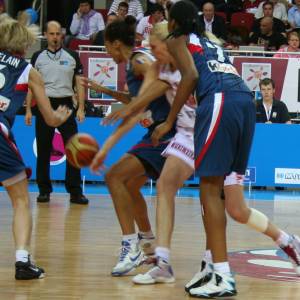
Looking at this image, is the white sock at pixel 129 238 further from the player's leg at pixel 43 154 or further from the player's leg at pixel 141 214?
the player's leg at pixel 43 154

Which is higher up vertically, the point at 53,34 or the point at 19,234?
the point at 53,34

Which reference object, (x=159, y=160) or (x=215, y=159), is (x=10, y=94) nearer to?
(x=159, y=160)

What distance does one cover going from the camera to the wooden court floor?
613 cm

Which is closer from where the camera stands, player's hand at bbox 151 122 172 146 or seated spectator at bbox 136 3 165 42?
player's hand at bbox 151 122 172 146

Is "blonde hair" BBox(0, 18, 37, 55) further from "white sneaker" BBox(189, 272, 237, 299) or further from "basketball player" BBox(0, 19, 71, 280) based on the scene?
"white sneaker" BBox(189, 272, 237, 299)

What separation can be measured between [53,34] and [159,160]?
16.2ft

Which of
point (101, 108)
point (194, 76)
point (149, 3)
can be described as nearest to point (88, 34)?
point (149, 3)

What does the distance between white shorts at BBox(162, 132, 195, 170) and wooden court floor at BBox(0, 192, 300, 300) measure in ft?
2.85

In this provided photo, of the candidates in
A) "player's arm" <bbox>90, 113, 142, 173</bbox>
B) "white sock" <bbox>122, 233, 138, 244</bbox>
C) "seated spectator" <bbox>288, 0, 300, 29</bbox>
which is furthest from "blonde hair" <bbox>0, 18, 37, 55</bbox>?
"seated spectator" <bbox>288, 0, 300, 29</bbox>

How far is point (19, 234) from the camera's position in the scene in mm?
6551

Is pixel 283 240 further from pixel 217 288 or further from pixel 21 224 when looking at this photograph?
pixel 21 224

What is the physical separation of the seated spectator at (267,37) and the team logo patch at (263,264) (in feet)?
31.2

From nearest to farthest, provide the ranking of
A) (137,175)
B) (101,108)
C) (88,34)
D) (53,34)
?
(137,175)
(53,34)
(101,108)
(88,34)

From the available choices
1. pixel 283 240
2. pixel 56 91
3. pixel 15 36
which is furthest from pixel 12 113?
pixel 56 91
